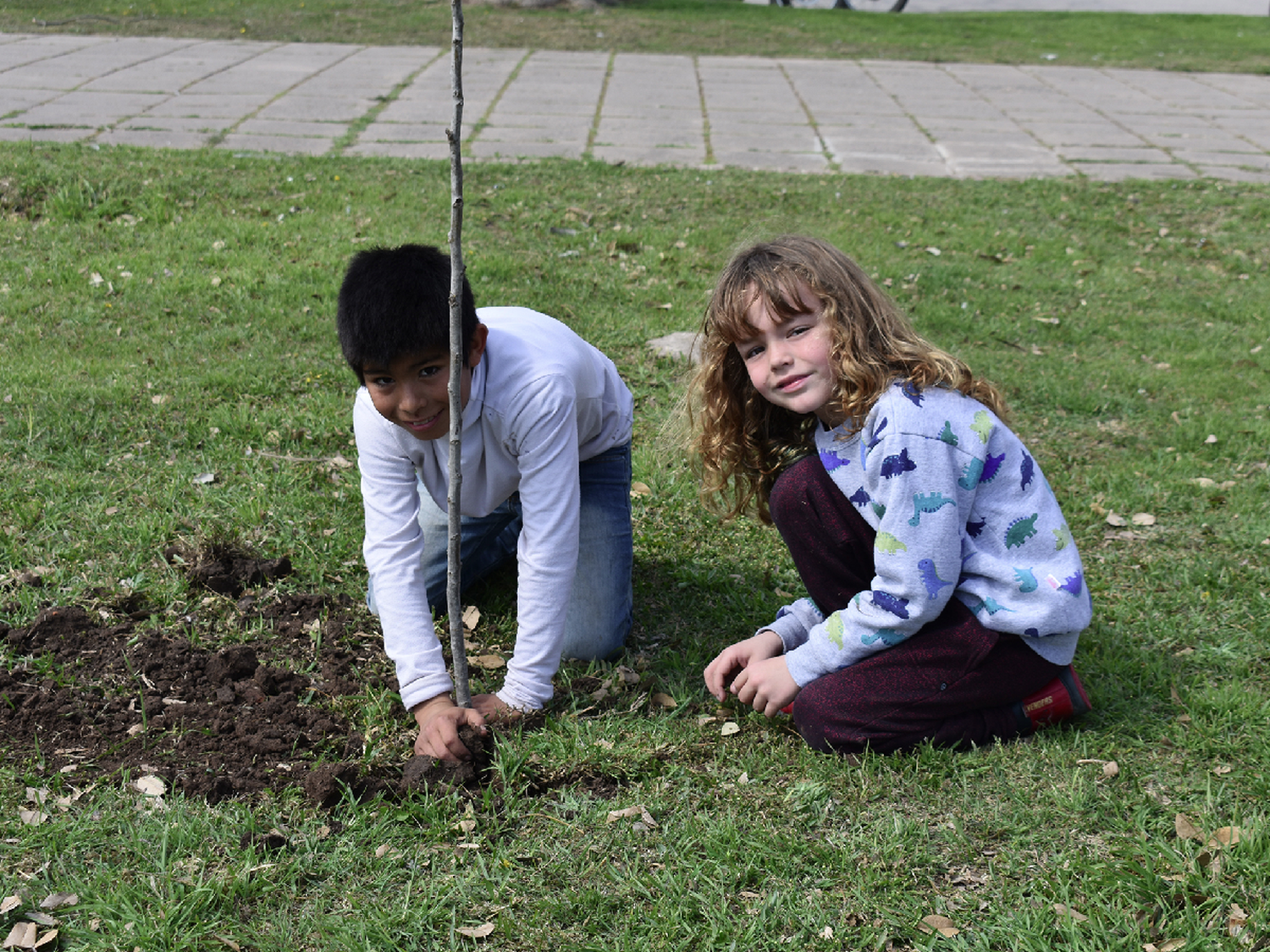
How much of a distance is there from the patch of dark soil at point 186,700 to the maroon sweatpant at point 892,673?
3.75 feet

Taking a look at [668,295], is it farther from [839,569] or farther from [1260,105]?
[1260,105]

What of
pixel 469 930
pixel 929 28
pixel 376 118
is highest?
pixel 929 28

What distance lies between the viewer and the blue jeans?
3258 millimetres

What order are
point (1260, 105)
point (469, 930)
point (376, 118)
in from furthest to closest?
point (1260, 105) < point (376, 118) < point (469, 930)

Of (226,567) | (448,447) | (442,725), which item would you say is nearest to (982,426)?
(448,447)

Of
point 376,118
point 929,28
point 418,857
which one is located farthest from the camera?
point 929,28

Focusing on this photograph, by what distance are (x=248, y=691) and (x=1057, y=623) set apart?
212 centimetres

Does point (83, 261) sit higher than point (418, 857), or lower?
higher

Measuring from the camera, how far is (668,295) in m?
6.04

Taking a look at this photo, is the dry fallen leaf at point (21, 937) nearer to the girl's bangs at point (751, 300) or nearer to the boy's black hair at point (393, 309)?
the boy's black hair at point (393, 309)

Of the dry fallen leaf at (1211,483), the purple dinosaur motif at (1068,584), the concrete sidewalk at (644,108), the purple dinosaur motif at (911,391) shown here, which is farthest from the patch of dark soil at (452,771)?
the concrete sidewalk at (644,108)

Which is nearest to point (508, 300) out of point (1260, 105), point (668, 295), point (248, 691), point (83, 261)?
point (668, 295)

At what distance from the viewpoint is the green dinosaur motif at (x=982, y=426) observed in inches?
102

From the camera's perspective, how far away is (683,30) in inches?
562
